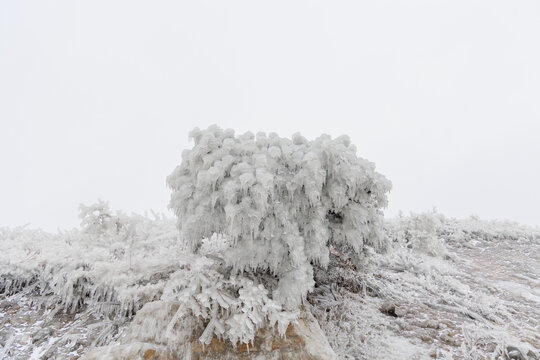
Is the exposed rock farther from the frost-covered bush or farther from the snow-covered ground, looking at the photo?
the frost-covered bush

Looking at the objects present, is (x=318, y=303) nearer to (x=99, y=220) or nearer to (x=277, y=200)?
(x=277, y=200)

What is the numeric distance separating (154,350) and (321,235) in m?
2.50

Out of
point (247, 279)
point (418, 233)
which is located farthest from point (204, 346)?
point (418, 233)

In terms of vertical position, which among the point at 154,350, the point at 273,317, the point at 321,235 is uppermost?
the point at 321,235

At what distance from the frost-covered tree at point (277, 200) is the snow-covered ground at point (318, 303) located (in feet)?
2.55

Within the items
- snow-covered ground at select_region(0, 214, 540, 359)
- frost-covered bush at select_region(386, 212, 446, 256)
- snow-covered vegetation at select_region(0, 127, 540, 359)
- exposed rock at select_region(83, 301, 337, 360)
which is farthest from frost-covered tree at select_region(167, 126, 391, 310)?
frost-covered bush at select_region(386, 212, 446, 256)

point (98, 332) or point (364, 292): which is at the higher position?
point (364, 292)

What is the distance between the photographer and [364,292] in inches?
235

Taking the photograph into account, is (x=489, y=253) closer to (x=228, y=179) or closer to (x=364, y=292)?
(x=364, y=292)

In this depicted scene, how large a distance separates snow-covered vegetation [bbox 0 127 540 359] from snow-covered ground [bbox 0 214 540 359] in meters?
0.02

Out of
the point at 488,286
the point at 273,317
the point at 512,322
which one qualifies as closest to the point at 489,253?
the point at 488,286

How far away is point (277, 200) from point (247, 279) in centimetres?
113

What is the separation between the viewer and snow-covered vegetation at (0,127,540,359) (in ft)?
12.8

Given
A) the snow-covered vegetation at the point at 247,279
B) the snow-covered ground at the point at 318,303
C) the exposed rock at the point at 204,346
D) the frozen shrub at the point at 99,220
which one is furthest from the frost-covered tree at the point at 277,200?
the frozen shrub at the point at 99,220
